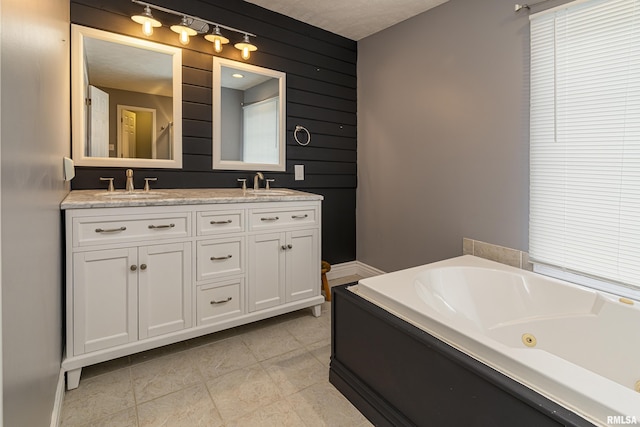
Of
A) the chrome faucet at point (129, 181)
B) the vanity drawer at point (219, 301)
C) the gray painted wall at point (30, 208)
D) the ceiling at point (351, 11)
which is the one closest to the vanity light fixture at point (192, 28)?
the ceiling at point (351, 11)

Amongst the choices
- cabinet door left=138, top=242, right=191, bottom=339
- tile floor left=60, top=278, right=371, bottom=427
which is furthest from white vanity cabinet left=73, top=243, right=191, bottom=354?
→ tile floor left=60, top=278, right=371, bottom=427

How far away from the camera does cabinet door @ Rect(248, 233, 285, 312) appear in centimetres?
221

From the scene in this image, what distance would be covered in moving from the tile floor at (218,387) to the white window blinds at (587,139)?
1.55 m

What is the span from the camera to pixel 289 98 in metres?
2.95

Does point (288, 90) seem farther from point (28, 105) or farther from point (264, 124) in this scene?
point (28, 105)

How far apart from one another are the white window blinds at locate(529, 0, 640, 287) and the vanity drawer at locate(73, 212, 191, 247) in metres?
2.18

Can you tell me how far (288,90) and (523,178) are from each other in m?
1.98

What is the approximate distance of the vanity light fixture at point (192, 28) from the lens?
2.18 m

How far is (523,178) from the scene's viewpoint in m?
2.13

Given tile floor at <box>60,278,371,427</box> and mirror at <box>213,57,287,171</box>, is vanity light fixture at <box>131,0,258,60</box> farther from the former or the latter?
tile floor at <box>60,278,371,427</box>

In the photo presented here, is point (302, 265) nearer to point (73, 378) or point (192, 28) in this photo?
point (73, 378)

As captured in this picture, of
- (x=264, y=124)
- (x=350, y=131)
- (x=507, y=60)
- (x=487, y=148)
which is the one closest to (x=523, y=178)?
(x=487, y=148)

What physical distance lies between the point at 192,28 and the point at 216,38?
176mm
